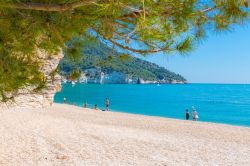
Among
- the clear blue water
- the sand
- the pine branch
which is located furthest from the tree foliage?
the clear blue water

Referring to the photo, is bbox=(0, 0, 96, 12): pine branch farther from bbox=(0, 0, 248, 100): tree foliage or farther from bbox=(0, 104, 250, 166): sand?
bbox=(0, 104, 250, 166): sand

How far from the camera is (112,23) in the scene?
2.62 meters

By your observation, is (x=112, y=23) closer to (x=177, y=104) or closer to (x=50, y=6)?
(x=50, y=6)

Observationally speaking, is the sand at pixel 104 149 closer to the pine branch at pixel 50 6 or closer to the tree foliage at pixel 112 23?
the tree foliage at pixel 112 23

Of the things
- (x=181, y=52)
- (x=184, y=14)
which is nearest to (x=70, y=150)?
(x=181, y=52)

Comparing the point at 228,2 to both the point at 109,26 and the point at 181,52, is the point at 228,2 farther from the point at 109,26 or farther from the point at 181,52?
the point at 109,26

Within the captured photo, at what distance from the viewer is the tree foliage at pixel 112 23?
2.22 m

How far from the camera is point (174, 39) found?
2854 mm

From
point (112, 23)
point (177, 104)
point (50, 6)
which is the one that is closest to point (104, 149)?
point (112, 23)

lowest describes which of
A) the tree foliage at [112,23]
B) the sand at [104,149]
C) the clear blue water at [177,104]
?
the clear blue water at [177,104]

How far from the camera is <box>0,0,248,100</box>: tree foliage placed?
87.4 inches

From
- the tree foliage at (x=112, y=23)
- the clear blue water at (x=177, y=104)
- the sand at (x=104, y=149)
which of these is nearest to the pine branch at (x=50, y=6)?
the tree foliage at (x=112, y=23)

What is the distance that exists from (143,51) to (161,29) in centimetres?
40

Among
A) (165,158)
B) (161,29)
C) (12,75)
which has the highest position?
(161,29)
